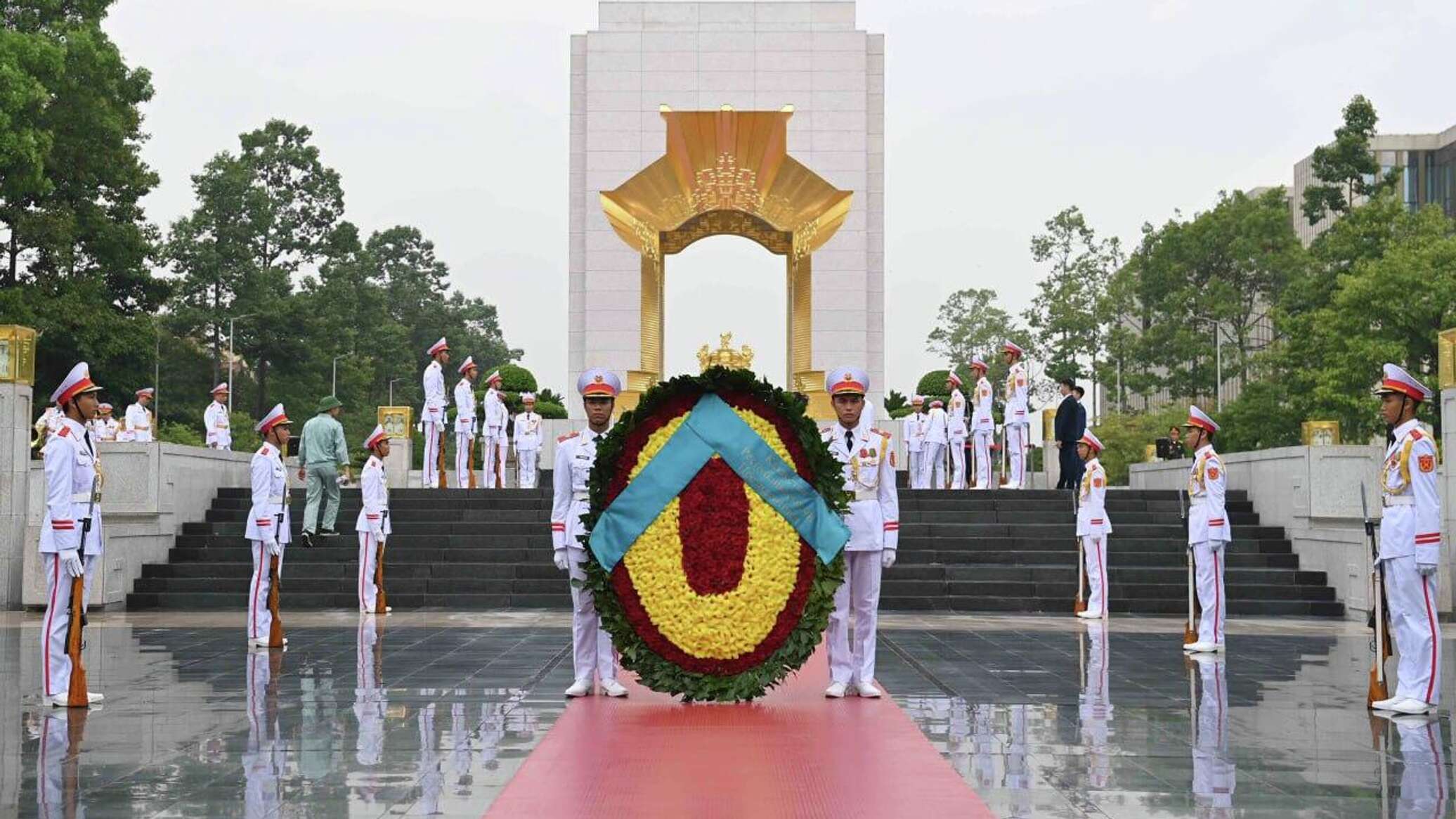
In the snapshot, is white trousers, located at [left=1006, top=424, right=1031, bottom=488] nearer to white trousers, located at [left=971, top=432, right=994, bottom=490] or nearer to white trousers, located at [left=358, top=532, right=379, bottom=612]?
white trousers, located at [left=971, top=432, right=994, bottom=490]

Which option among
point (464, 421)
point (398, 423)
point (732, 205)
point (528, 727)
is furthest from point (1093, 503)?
point (398, 423)

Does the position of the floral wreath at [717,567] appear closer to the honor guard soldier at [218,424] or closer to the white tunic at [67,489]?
the white tunic at [67,489]

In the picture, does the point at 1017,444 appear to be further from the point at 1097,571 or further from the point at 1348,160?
the point at 1348,160

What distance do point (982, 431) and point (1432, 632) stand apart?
1473 centimetres

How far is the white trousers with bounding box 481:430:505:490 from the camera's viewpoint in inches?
975

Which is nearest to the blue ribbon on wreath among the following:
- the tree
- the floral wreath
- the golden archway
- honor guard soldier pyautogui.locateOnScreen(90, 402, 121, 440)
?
the floral wreath

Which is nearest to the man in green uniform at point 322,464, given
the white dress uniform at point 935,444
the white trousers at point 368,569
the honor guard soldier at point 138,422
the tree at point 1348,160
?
the white trousers at point 368,569

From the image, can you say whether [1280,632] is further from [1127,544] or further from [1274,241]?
[1274,241]

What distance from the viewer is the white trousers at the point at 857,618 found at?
9180 millimetres

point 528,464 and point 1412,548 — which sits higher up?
point 528,464

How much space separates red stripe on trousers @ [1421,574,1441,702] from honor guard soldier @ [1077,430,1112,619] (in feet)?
21.9

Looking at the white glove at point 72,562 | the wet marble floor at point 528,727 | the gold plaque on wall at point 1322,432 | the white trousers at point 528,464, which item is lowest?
the wet marble floor at point 528,727

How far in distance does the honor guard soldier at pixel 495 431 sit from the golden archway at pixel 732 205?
292 centimetres

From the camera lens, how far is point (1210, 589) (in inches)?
485
